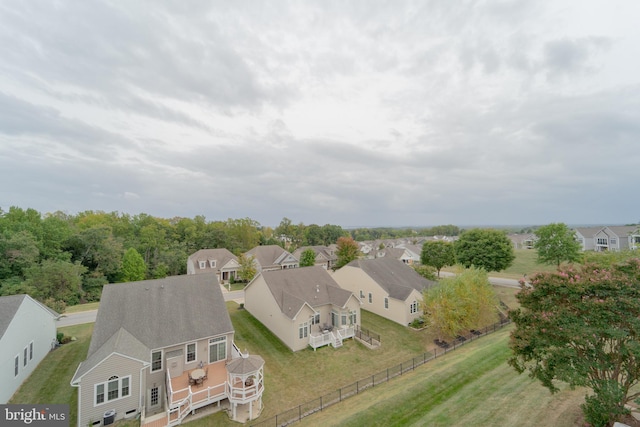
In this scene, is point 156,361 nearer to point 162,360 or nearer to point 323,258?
point 162,360

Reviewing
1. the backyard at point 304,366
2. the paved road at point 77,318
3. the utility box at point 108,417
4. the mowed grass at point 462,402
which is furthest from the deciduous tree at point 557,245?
the paved road at point 77,318

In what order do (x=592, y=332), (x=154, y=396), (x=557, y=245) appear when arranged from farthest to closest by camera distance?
1. (x=557, y=245)
2. (x=154, y=396)
3. (x=592, y=332)

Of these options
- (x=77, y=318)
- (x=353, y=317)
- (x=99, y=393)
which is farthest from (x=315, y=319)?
(x=77, y=318)

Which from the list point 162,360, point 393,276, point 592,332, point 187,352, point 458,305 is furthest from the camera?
point 393,276

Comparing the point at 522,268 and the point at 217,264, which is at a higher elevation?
the point at 217,264

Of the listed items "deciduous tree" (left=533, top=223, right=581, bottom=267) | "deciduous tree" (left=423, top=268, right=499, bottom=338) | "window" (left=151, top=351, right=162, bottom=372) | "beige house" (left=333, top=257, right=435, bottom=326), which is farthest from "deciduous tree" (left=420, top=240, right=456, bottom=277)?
"window" (left=151, top=351, right=162, bottom=372)

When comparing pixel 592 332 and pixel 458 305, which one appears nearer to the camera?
pixel 592 332
